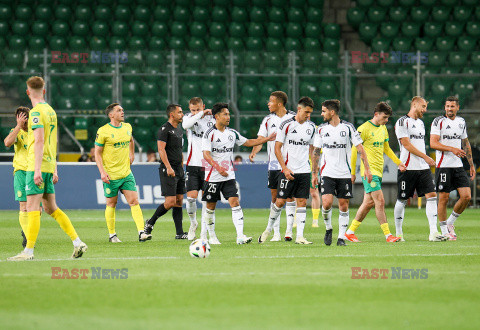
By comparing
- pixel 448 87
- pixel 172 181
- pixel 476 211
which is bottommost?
pixel 476 211

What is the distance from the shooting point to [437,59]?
96.8 feet

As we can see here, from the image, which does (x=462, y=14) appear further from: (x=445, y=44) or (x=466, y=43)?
(x=445, y=44)

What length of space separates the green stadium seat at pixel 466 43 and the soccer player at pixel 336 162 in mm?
19966

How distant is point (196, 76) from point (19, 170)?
15669 millimetres

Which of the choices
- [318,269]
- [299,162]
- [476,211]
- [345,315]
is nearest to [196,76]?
[476,211]

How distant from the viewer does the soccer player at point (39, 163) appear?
9.43 m

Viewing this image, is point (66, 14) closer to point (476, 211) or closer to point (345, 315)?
point (476, 211)

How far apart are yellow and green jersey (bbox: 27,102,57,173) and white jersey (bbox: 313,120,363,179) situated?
4013 millimetres

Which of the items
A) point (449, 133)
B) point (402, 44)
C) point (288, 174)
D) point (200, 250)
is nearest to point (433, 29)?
point (402, 44)

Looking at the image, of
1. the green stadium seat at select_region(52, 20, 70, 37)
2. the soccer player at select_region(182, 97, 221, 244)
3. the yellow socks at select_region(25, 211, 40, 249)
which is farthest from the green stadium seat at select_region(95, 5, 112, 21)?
the yellow socks at select_region(25, 211, 40, 249)

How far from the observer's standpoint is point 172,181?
13734 mm

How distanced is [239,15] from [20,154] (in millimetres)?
20762

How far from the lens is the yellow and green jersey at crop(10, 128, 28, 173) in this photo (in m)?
11.8

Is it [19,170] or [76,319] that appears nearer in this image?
[76,319]
